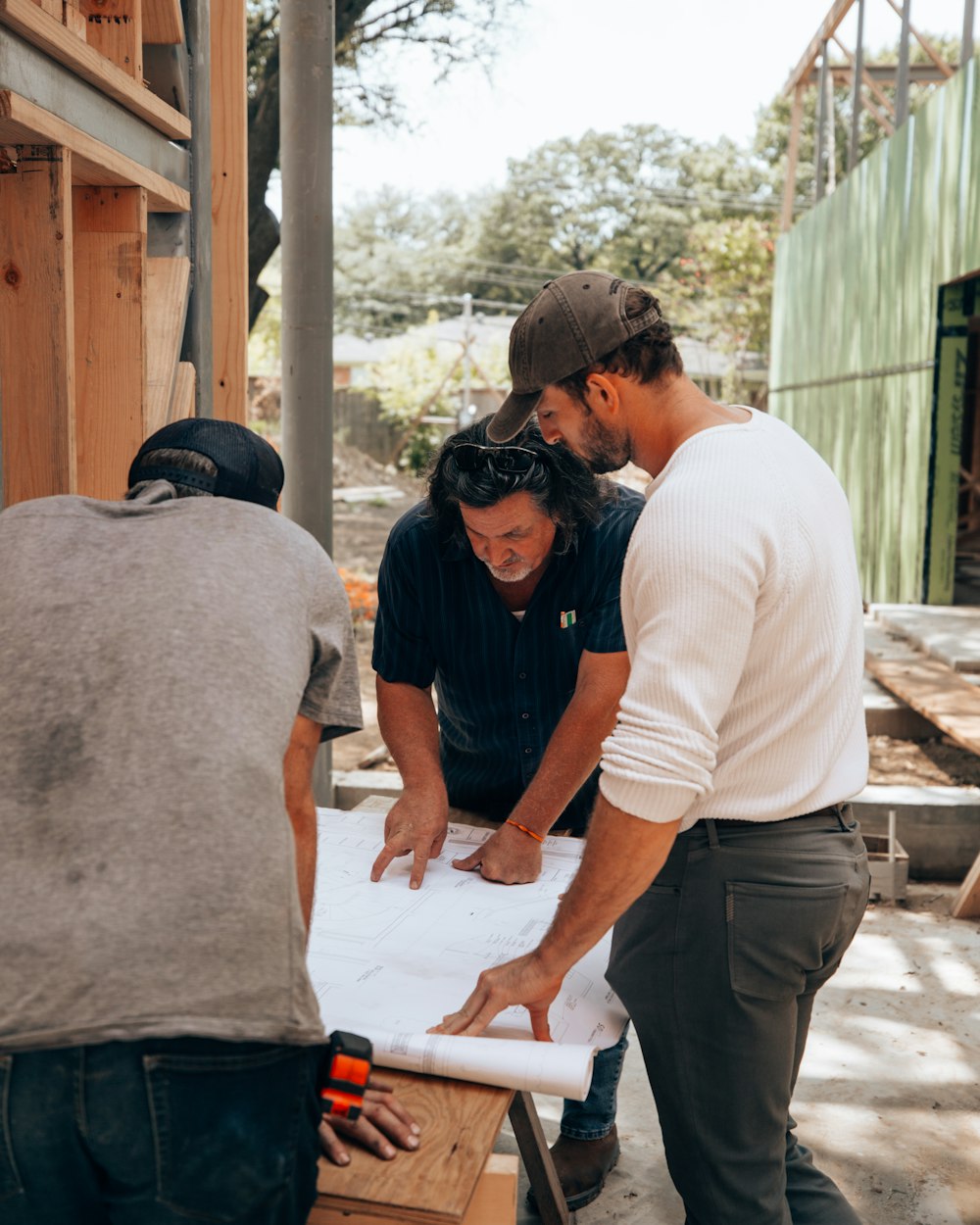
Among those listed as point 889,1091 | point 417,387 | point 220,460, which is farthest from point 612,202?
point 220,460

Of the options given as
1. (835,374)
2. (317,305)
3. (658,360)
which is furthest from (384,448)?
(658,360)

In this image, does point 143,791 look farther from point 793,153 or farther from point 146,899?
point 793,153

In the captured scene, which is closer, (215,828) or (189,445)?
(215,828)

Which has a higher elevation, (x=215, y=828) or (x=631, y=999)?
(x=215, y=828)

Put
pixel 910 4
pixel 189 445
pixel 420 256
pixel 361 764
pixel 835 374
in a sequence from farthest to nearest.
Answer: pixel 420 256 → pixel 835 374 → pixel 910 4 → pixel 361 764 → pixel 189 445

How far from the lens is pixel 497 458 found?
2.76 meters

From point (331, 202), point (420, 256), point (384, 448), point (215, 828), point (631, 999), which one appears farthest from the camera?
point (420, 256)

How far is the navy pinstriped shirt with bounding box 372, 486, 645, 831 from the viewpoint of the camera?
2.93 meters

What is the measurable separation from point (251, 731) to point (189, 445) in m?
0.49

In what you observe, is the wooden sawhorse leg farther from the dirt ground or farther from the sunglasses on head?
the dirt ground

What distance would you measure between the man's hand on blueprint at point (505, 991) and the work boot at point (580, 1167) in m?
1.30

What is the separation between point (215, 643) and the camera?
4.78ft

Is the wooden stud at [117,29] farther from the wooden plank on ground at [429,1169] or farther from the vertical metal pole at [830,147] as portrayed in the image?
the vertical metal pole at [830,147]

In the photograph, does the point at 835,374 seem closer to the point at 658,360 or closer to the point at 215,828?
the point at 658,360
